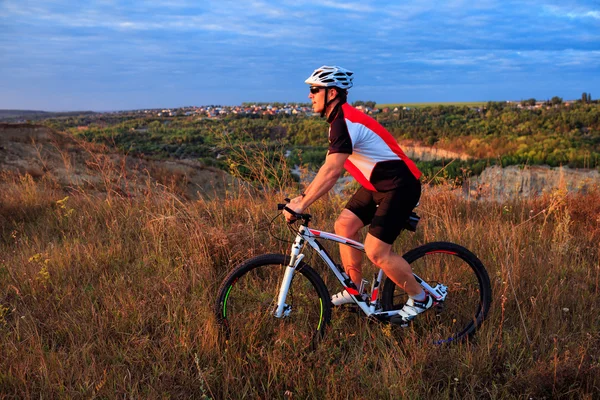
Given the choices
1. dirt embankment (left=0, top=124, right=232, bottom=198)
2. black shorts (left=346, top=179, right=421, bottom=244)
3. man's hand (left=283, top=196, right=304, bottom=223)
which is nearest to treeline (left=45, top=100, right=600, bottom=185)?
dirt embankment (left=0, top=124, right=232, bottom=198)

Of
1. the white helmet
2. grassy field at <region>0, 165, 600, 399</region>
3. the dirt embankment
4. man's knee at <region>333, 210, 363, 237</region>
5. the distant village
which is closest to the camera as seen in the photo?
grassy field at <region>0, 165, 600, 399</region>

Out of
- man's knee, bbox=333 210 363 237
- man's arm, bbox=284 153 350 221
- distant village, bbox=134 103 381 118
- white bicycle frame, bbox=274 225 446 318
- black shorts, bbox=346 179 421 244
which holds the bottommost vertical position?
white bicycle frame, bbox=274 225 446 318

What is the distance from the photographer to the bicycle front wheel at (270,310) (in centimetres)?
327

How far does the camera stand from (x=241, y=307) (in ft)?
12.2

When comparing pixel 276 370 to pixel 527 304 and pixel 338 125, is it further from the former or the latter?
pixel 527 304

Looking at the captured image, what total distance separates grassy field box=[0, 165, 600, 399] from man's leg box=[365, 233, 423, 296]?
37cm

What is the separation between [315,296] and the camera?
12.1 ft

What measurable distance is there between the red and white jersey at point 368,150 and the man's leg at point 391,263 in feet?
1.40

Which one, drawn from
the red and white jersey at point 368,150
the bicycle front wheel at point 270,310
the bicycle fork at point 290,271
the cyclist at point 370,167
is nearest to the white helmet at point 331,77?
the cyclist at point 370,167

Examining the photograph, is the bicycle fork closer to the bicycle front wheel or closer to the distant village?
the bicycle front wheel

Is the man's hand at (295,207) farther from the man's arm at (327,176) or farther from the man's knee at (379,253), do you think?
the man's knee at (379,253)

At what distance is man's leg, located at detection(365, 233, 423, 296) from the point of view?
10.7ft

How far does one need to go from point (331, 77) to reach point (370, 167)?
0.73m

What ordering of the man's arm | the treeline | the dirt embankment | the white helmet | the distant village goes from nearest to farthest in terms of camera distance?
the man's arm → the white helmet → the dirt embankment → the treeline → the distant village
